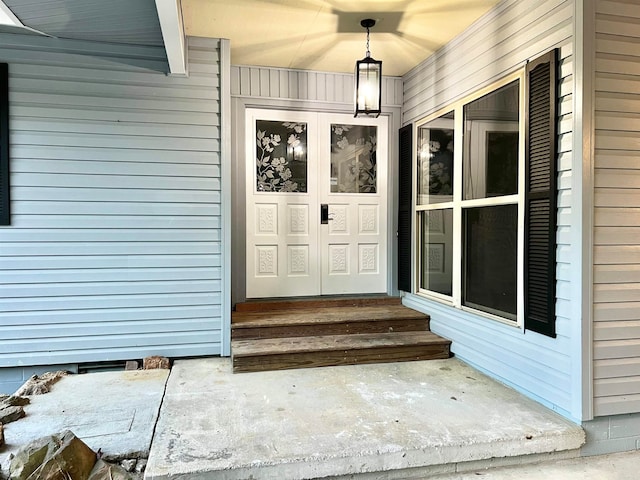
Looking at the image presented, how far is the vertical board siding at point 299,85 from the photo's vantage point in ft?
13.0

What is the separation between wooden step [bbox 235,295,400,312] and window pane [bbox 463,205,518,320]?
3.40ft

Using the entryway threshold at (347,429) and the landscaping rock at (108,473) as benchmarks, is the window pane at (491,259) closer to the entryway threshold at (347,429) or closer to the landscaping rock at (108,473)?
the entryway threshold at (347,429)

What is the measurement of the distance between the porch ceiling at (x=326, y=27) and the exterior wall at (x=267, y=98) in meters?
0.13

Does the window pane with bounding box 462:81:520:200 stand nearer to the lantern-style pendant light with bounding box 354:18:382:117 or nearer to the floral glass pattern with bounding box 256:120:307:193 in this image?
the lantern-style pendant light with bounding box 354:18:382:117

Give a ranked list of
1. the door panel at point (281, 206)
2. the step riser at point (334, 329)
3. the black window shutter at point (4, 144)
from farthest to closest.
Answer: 1. the door panel at point (281, 206)
2. the step riser at point (334, 329)
3. the black window shutter at point (4, 144)

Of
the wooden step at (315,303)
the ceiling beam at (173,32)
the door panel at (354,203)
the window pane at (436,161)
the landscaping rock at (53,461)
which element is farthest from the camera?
the door panel at (354,203)

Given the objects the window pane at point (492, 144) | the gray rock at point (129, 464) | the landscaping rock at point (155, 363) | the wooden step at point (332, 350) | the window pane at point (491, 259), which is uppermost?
the window pane at point (492, 144)

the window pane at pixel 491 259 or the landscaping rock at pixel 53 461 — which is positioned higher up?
the window pane at pixel 491 259

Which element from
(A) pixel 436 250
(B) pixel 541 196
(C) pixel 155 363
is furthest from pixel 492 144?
(C) pixel 155 363

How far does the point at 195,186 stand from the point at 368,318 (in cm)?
179

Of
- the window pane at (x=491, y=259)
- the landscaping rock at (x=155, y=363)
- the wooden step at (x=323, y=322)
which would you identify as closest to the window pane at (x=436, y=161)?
the window pane at (x=491, y=259)

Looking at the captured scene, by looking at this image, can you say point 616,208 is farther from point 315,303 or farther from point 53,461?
point 53,461

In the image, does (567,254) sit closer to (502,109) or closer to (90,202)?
(502,109)

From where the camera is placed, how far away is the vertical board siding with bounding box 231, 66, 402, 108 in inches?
156
